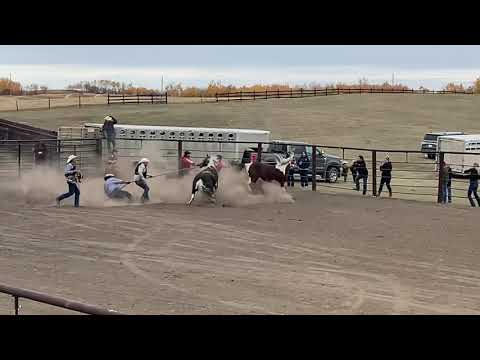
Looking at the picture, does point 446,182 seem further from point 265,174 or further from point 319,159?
point 319,159

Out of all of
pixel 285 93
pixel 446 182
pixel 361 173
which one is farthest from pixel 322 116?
pixel 446 182

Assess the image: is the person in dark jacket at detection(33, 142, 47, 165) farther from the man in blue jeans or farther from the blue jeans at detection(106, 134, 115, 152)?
the man in blue jeans

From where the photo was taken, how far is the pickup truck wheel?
85.5ft

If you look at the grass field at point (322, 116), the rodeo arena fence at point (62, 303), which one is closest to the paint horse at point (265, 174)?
the rodeo arena fence at point (62, 303)

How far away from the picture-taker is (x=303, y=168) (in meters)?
23.5

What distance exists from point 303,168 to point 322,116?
107 feet

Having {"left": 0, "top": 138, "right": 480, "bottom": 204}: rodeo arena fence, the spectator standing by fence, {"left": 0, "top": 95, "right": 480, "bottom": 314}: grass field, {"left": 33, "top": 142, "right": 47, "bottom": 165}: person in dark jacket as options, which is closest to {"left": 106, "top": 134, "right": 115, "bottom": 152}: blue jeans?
{"left": 0, "top": 138, "right": 480, "bottom": 204}: rodeo arena fence

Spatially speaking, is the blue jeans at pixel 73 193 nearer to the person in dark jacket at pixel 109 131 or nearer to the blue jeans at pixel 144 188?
the blue jeans at pixel 144 188

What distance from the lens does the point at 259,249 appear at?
1295 centimetres

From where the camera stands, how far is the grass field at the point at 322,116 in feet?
151
